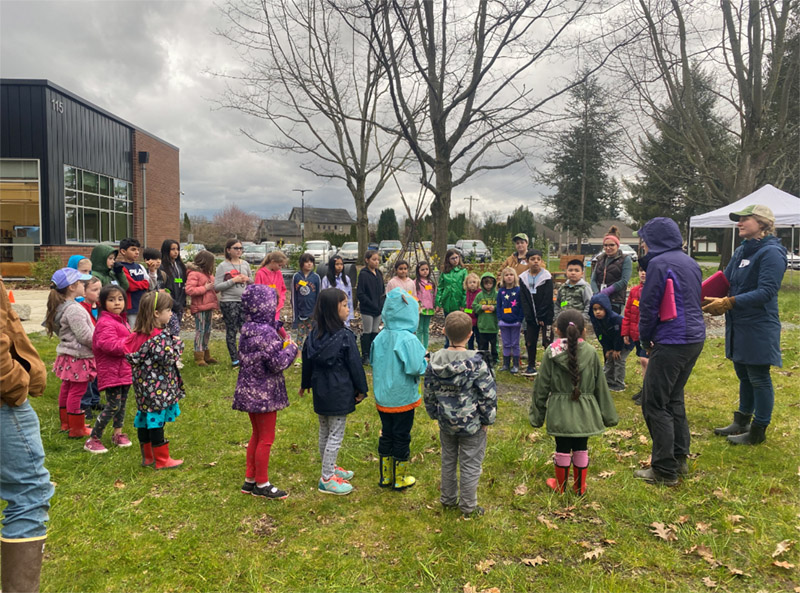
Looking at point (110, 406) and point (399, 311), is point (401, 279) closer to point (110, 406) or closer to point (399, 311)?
point (399, 311)

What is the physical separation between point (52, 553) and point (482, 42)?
9514 millimetres

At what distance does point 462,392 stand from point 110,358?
10.5 feet

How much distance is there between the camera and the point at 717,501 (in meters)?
3.75

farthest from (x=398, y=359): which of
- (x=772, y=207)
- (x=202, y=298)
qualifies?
(x=772, y=207)

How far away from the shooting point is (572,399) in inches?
147

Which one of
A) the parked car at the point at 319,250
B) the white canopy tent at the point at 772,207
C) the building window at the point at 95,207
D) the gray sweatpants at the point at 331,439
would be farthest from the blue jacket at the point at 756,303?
the parked car at the point at 319,250

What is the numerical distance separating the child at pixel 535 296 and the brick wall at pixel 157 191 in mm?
22423

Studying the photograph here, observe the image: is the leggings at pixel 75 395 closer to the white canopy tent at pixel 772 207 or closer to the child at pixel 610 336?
the child at pixel 610 336

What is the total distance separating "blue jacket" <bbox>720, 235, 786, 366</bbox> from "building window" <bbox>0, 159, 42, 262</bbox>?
2038 cm

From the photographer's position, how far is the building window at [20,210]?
17438 mm

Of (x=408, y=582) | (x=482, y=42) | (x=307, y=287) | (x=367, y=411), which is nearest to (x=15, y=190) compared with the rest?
(x=307, y=287)

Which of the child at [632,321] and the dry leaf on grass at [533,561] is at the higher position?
the child at [632,321]

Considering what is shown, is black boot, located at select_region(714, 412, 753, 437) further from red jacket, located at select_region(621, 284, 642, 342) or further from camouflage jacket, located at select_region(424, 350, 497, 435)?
camouflage jacket, located at select_region(424, 350, 497, 435)

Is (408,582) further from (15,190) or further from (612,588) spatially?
(15,190)
